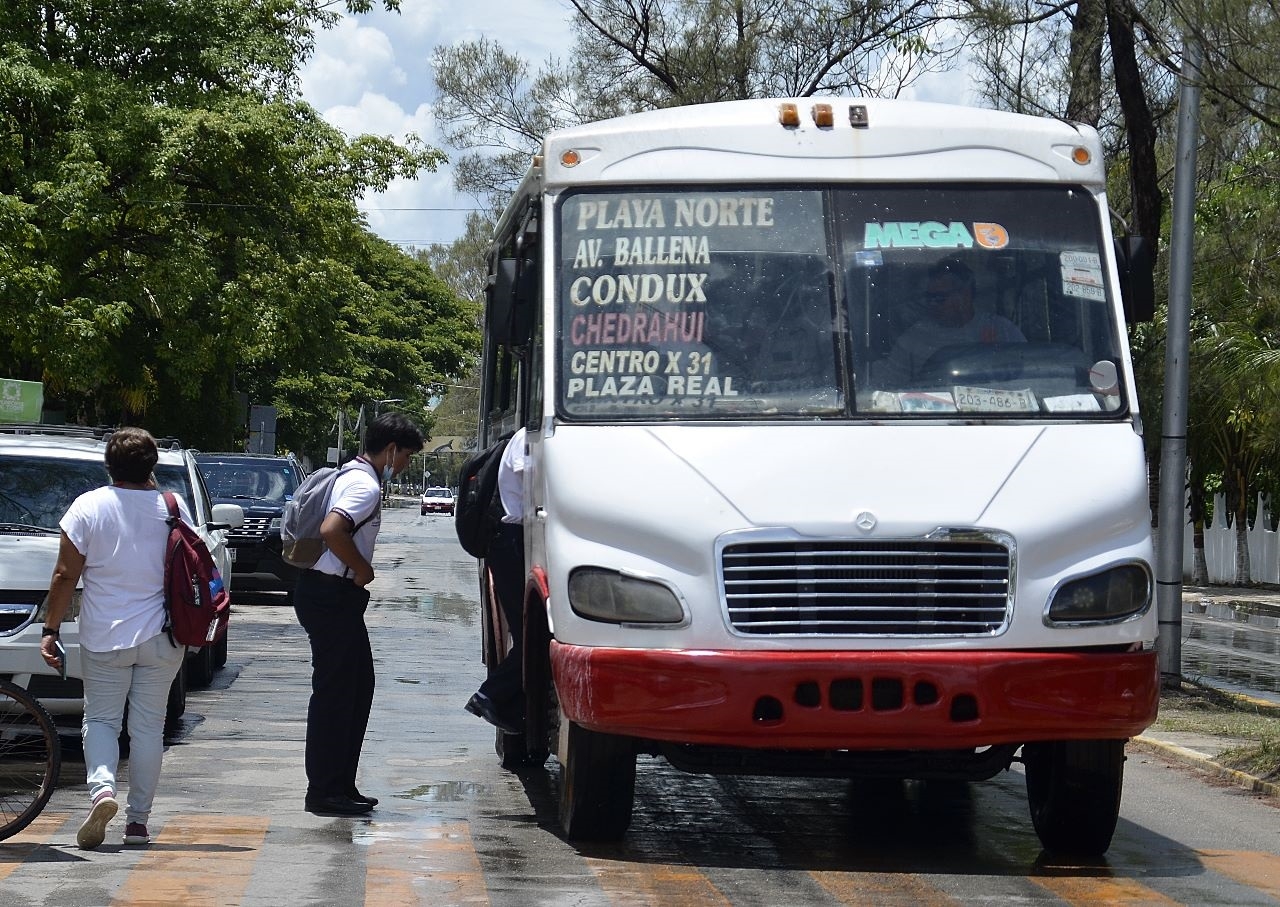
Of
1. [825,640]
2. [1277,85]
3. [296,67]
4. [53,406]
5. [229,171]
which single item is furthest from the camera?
[53,406]

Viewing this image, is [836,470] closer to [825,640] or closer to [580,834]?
[825,640]

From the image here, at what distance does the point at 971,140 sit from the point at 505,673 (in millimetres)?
3196

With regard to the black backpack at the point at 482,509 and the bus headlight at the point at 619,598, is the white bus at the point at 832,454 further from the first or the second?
the black backpack at the point at 482,509

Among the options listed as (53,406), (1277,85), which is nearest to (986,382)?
(1277,85)

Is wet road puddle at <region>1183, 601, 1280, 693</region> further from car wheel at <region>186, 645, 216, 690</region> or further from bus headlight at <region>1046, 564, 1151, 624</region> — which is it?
bus headlight at <region>1046, 564, 1151, 624</region>

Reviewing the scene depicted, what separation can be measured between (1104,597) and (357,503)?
10.4ft

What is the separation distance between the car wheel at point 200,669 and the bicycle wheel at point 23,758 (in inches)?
233

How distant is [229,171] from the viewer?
96.1 feet

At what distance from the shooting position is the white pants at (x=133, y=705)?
301 inches

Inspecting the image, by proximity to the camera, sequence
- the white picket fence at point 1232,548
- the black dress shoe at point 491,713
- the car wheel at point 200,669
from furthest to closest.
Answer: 1. the white picket fence at point 1232,548
2. the car wheel at point 200,669
3. the black dress shoe at point 491,713

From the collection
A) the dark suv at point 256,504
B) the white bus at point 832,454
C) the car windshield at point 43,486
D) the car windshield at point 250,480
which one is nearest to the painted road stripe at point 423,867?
the white bus at point 832,454

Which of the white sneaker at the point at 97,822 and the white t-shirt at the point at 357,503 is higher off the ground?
the white t-shirt at the point at 357,503

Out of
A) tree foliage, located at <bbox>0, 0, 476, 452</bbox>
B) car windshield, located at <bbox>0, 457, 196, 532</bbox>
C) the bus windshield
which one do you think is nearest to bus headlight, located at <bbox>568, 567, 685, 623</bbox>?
the bus windshield

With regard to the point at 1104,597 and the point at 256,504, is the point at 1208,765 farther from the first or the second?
the point at 256,504
